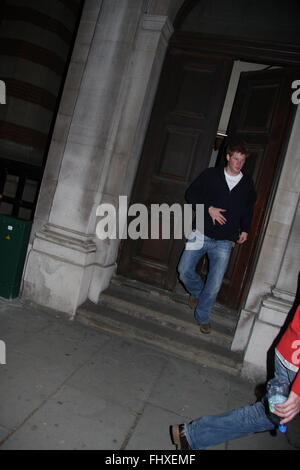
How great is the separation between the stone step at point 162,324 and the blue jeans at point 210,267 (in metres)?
0.27

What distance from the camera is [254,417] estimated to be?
75.7 inches

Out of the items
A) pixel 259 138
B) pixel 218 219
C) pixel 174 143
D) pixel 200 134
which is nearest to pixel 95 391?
pixel 218 219

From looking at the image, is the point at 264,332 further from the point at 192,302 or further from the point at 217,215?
the point at 217,215

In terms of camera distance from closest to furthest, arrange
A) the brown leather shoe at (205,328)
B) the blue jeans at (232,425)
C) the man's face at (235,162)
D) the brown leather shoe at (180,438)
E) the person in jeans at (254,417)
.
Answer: the person in jeans at (254,417), the blue jeans at (232,425), the brown leather shoe at (180,438), the man's face at (235,162), the brown leather shoe at (205,328)

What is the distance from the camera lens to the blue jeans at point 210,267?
3.65 m

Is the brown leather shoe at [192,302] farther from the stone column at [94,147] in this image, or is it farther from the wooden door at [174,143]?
the stone column at [94,147]

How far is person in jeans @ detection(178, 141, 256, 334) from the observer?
11.6ft

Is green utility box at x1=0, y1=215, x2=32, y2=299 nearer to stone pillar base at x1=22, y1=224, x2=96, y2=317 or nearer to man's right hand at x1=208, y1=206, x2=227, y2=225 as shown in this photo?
stone pillar base at x1=22, y1=224, x2=96, y2=317

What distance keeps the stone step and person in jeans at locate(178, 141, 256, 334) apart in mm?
217

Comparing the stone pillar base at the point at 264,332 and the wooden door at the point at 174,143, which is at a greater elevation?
the wooden door at the point at 174,143

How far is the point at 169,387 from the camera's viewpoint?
2.97 meters

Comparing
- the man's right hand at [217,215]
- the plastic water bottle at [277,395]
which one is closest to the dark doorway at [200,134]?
the man's right hand at [217,215]

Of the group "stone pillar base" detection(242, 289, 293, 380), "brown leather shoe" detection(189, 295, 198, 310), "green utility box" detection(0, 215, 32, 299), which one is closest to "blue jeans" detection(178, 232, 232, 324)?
"brown leather shoe" detection(189, 295, 198, 310)
